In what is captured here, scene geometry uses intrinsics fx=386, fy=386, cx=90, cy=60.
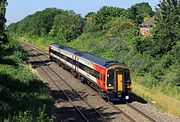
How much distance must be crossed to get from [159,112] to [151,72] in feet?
41.8

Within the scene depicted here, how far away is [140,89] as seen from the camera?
31.4 meters

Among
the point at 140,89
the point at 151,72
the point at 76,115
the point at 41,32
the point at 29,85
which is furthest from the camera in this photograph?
the point at 41,32

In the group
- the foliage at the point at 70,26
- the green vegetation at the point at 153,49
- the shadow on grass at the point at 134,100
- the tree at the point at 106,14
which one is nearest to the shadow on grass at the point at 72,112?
the shadow on grass at the point at 134,100

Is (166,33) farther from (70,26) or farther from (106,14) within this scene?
(70,26)

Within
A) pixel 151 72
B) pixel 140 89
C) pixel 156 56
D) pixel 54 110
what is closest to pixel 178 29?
pixel 156 56

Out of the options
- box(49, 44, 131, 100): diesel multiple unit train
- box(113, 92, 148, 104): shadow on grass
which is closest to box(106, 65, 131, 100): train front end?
box(49, 44, 131, 100): diesel multiple unit train

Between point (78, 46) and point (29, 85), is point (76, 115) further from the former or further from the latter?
point (78, 46)

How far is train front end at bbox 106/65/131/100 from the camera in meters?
25.7

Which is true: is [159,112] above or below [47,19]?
below

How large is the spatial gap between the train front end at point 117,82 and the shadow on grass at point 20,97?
423 cm

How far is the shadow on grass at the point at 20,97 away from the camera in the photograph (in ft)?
61.5

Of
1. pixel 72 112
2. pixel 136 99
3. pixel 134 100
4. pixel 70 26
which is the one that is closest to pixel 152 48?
pixel 136 99

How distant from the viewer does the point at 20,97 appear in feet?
73.0

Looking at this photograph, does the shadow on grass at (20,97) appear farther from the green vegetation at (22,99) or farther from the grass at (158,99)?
the grass at (158,99)
